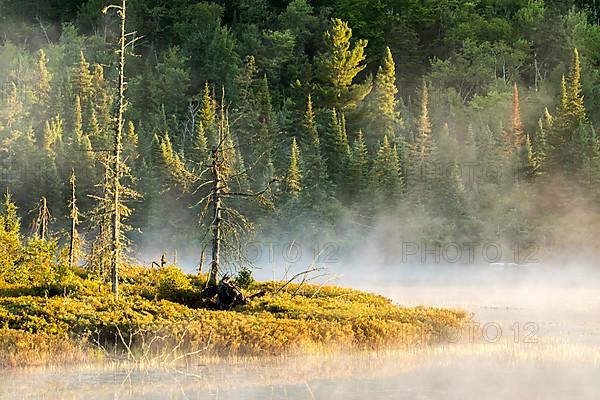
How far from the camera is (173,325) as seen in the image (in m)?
25.5

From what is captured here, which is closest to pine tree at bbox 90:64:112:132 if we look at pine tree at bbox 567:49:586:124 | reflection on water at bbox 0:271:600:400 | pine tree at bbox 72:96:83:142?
pine tree at bbox 72:96:83:142

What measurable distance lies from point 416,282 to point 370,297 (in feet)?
66.0

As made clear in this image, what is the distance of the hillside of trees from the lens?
77438mm

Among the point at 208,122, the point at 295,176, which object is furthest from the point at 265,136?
the point at 295,176

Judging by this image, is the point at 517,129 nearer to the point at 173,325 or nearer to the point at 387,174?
the point at 387,174

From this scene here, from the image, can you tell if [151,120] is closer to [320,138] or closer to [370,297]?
[320,138]

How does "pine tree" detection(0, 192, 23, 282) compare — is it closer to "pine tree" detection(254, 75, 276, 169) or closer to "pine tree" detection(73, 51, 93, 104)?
"pine tree" detection(254, 75, 276, 169)

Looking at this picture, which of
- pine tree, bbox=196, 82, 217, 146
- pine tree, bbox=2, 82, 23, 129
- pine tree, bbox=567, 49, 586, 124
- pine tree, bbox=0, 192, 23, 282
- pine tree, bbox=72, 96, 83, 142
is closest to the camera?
pine tree, bbox=0, 192, 23, 282

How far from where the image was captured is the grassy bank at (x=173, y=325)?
24203mm

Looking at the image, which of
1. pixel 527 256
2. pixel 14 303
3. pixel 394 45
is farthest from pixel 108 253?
pixel 394 45

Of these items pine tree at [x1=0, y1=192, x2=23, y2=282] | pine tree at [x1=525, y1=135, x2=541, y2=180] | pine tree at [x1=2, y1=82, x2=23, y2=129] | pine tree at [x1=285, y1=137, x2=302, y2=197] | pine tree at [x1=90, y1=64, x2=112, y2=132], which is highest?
pine tree at [x1=90, y1=64, x2=112, y2=132]

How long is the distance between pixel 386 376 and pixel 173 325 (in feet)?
20.4

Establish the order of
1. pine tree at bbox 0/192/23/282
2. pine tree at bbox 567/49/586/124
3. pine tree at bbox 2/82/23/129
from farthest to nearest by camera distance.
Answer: pine tree at bbox 2/82/23/129 < pine tree at bbox 567/49/586/124 < pine tree at bbox 0/192/23/282

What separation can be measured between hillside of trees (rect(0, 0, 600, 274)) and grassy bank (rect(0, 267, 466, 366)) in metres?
31.3
